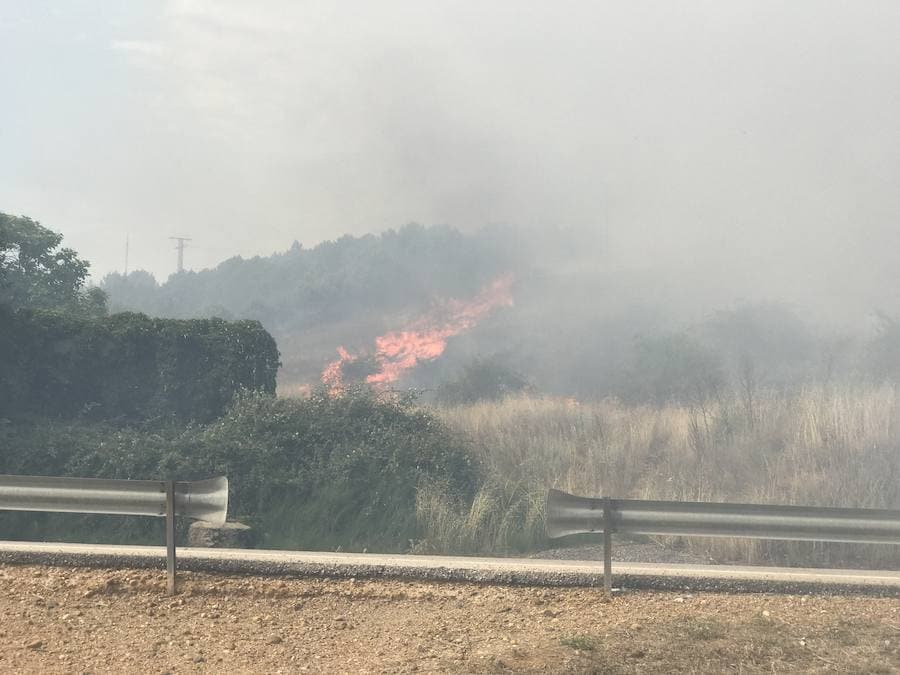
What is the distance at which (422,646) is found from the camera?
5082 millimetres

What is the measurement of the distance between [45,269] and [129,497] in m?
20.7

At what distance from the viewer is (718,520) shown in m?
5.79

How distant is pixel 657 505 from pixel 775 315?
30386mm

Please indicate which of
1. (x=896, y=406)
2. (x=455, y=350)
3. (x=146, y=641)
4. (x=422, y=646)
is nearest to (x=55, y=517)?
(x=146, y=641)

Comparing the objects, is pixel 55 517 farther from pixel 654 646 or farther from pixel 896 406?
pixel 896 406

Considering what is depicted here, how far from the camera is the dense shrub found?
1055cm

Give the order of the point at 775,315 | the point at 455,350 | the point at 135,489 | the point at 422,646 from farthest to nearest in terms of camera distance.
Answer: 1. the point at 455,350
2. the point at 775,315
3. the point at 135,489
4. the point at 422,646

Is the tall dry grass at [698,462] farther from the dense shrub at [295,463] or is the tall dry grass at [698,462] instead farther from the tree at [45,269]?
the tree at [45,269]

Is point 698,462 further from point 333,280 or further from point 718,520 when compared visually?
point 333,280

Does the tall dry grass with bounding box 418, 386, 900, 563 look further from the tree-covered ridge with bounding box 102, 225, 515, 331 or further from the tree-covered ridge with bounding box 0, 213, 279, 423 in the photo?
the tree-covered ridge with bounding box 102, 225, 515, 331

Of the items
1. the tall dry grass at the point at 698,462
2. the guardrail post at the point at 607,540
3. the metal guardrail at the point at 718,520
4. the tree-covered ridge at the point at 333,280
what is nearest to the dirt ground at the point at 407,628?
the guardrail post at the point at 607,540

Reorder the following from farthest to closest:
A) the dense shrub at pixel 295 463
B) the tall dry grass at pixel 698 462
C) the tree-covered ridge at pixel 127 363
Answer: the tree-covered ridge at pixel 127 363 → the dense shrub at pixel 295 463 → the tall dry grass at pixel 698 462

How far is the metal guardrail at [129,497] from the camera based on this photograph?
238 inches

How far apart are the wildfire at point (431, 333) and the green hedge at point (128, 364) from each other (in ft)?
51.3
